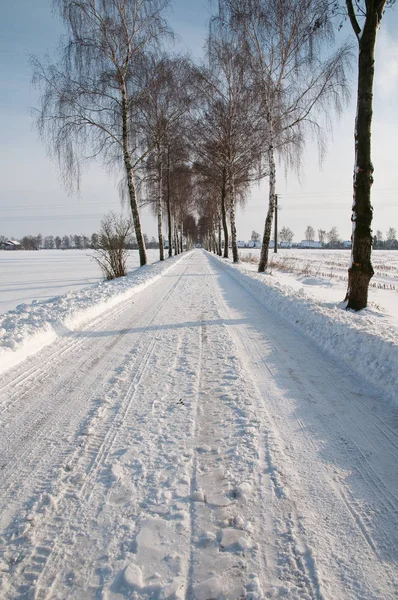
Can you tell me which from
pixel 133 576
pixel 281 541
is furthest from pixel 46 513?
pixel 281 541

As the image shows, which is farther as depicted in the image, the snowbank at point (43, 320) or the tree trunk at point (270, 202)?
the tree trunk at point (270, 202)

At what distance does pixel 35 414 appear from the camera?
2.62m

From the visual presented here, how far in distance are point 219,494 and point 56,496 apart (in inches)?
35.4

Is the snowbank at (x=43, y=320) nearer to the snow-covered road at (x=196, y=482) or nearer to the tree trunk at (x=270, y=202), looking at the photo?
the snow-covered road at (x=196, y=482)

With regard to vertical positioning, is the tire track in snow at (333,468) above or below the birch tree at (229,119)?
below

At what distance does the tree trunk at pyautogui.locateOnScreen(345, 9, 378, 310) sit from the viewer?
5461 mm

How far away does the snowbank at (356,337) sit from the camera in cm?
316

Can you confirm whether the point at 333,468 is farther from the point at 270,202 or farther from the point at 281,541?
the point at 270,202

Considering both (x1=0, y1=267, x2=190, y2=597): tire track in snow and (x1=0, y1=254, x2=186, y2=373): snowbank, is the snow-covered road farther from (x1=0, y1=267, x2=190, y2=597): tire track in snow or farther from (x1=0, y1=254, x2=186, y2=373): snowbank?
(x1=0, y1=254, x2=186, y2=373): snowbank

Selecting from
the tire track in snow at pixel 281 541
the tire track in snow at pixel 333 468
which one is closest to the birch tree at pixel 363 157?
the tire track in snow at pixel 333 468

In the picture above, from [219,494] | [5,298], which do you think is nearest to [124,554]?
[219,494]

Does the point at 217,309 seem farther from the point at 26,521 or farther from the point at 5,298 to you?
the point at 5,298

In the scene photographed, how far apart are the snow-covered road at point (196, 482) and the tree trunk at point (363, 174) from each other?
281 centimetres

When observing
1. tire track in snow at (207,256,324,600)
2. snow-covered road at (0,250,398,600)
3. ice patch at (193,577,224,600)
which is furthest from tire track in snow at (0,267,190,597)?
tire track in snow at (207,256,324,600)
